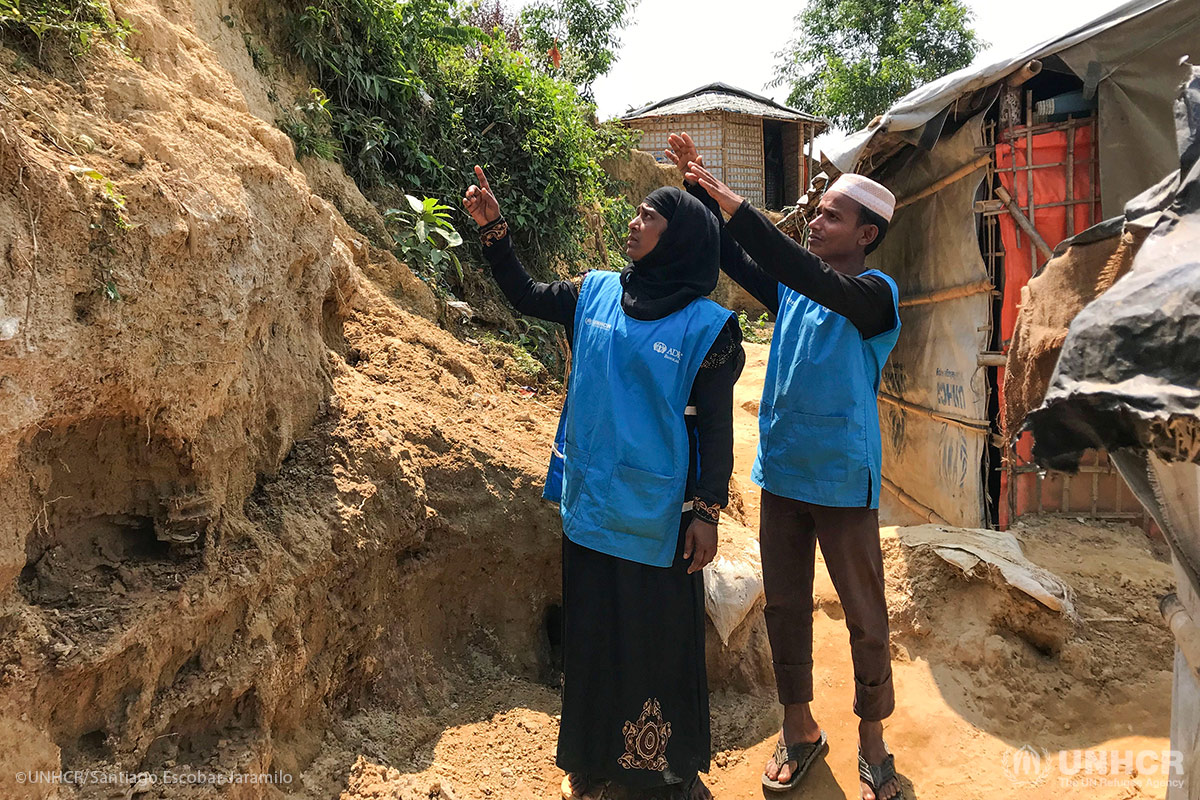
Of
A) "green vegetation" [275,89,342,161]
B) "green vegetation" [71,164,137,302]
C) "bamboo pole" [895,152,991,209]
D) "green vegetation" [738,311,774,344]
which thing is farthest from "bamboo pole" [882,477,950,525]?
"green vegetation" [738,311,774,344]

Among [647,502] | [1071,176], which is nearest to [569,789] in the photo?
[647,502]

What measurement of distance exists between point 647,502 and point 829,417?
0.69 metres

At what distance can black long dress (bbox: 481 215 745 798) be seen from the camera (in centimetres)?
239

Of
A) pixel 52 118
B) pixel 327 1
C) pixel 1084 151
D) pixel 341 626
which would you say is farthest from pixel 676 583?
pixel 327 1

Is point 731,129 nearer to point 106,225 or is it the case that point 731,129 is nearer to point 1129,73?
point 1129,73

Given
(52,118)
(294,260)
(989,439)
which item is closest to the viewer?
(52,118)

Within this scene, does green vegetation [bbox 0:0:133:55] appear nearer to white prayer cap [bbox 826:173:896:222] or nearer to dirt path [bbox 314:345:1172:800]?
dirt path [bbox 314:345:1172:800]

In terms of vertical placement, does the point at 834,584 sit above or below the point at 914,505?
above

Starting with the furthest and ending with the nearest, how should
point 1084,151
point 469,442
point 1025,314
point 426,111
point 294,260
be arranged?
point 426,111
point 1084,151
point 1025,314
point 469,442
point 294,260

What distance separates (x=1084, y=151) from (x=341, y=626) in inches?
170

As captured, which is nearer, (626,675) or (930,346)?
(626,675)

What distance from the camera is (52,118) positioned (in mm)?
1930

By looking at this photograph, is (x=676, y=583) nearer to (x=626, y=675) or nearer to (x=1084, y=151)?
(x=626, y=675)

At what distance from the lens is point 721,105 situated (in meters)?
15.9
